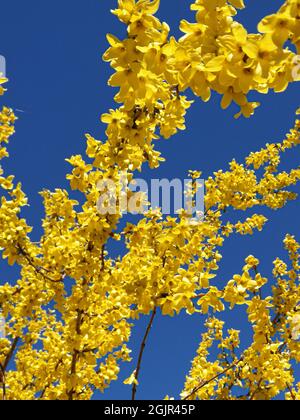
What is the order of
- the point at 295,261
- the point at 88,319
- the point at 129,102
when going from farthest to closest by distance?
the point at 295,261 < the point at 88,319 < the point at 129,102

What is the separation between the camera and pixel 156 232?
5.20 m

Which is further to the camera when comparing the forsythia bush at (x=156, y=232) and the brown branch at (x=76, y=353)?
the brown branch at (x=76, y=353)

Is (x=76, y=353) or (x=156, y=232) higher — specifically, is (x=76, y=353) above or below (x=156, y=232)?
below

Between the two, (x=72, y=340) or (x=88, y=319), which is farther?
(x=88, y=319)

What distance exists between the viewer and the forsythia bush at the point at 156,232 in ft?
5.67

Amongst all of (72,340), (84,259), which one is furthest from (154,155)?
(72,340)

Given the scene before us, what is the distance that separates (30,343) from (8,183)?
5301 millimetres

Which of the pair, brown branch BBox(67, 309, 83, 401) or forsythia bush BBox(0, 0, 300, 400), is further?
brown branch BBox(67, 309, 83, 401)

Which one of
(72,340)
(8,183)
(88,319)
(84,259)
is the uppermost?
(8,183)

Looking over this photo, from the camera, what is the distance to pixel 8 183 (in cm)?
518

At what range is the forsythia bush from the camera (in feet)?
5.67

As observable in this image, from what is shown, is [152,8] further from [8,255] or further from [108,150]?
[8,255]

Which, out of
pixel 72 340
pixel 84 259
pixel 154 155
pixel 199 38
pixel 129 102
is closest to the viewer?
pixel 199 38

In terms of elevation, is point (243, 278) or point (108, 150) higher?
point (108, 150)
